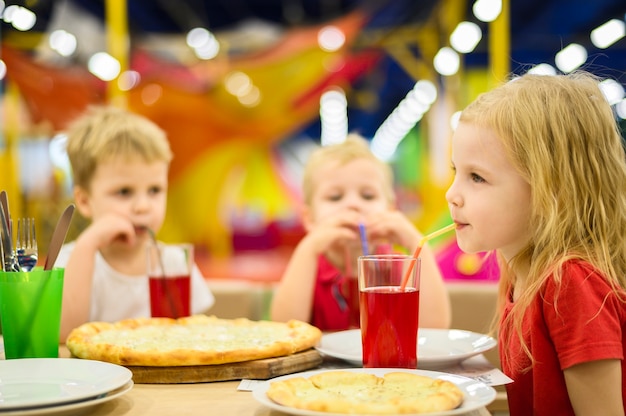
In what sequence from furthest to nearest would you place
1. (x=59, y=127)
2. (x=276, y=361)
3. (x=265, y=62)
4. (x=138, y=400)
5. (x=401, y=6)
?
(x=401, y=6), (x=265, y=62), (x=59, y=127), (x=276, y=361), (x=138, y=400)

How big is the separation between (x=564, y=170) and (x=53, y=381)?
0.96 metres

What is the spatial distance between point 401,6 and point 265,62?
2095 millimetres

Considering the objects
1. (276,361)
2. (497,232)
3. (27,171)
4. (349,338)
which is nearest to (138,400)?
(276,361)

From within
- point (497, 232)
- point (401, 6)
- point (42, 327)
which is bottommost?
point (42, 327)

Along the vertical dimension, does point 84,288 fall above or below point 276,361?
above

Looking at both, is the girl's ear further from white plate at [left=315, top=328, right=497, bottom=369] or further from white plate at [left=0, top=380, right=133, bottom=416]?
white plate at [left=0, top=380, right=133, bottom=416]

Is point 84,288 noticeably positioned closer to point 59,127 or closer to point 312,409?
point 312,409

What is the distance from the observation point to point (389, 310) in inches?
50.7

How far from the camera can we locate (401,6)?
8.23m

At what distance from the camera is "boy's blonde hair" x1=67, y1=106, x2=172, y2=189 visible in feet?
7.69

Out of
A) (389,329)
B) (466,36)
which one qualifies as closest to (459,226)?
A: (389,329)

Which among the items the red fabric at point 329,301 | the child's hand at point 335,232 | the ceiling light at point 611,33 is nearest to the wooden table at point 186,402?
the child's hand at point 335,232

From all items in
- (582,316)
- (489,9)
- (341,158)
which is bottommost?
(582,316)

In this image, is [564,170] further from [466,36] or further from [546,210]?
[466,36]
